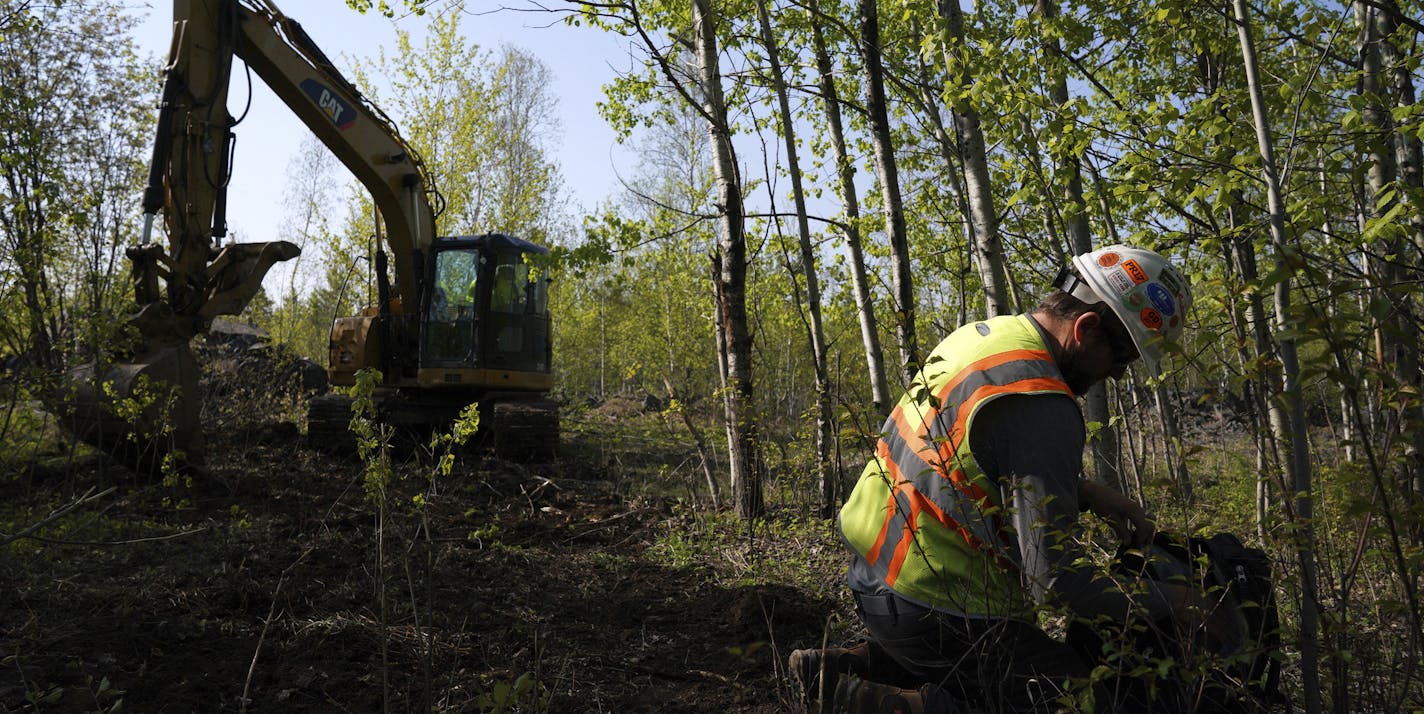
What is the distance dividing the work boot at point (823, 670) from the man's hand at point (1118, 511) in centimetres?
84

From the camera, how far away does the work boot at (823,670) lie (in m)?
2.89

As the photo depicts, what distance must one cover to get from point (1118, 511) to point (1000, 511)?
1.96ft

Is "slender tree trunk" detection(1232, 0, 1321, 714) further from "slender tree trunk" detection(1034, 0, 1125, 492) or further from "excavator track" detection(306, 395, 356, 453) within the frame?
"excavator track" detection(306, 395, 356, 453)

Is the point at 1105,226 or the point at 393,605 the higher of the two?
the point at 1105,226

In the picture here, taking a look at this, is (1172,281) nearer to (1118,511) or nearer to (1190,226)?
(1118,511)

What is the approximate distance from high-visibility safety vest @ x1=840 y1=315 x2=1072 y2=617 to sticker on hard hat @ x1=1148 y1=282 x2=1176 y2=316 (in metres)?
0.31

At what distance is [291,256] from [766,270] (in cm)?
1184

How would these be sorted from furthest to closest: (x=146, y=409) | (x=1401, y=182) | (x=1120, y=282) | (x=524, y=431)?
(x=524, y=431), (x=146, y=409), (x=1401, y=182), (x=1120, y=282)

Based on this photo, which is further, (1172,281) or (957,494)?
(1172,281)

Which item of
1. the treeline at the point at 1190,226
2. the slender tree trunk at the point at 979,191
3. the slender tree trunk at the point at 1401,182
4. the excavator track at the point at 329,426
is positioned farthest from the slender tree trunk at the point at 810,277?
the excavator track at the point at 329,426

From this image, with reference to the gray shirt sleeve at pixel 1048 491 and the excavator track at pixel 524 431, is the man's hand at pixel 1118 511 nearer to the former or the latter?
the gray shirt sleeve at pixel 1048 491

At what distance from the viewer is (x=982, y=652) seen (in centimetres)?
271

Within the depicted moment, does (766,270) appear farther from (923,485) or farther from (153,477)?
(923,485)

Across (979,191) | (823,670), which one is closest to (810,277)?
(979,191)
